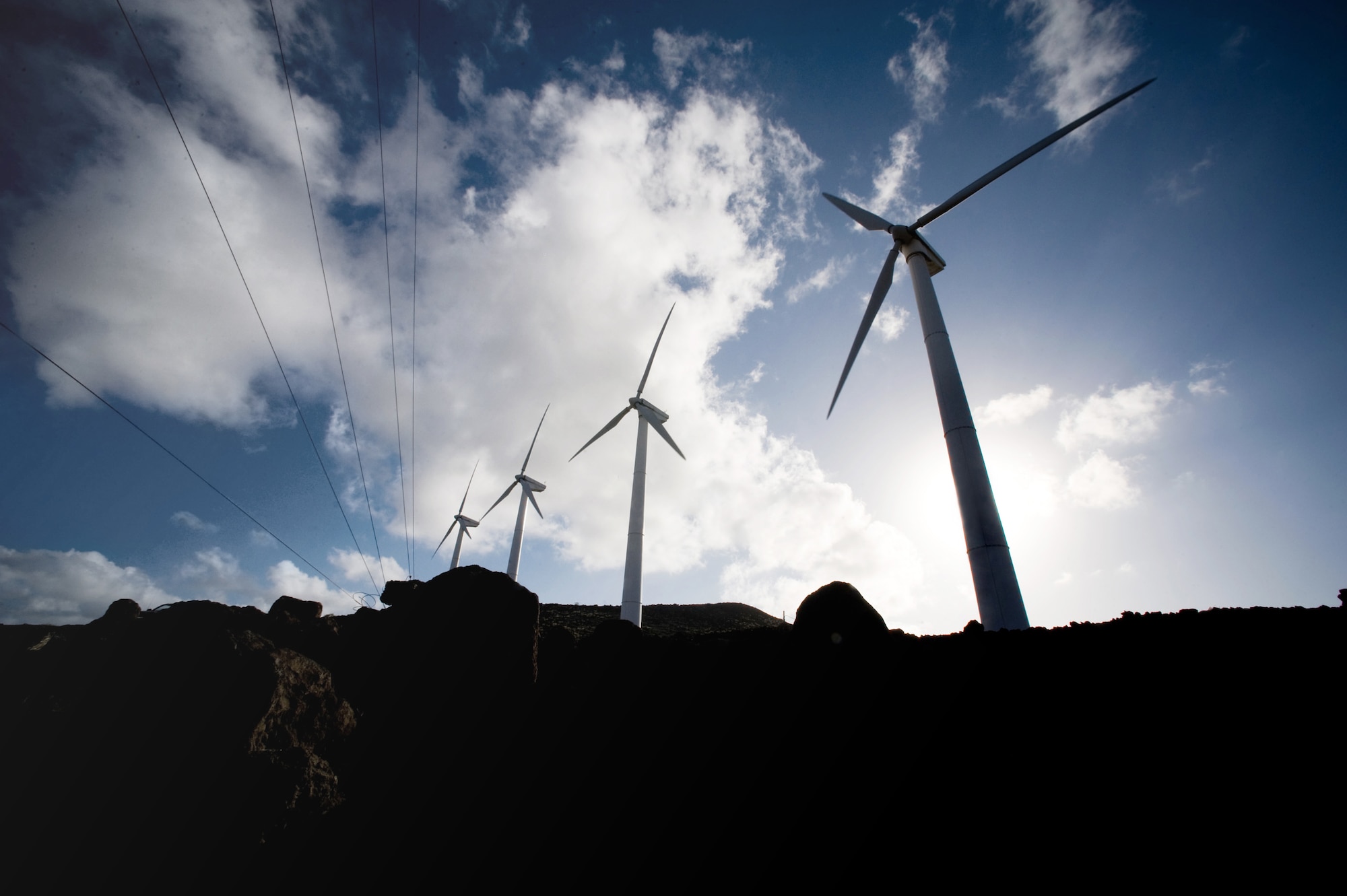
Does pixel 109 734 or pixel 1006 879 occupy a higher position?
pixel 109 734

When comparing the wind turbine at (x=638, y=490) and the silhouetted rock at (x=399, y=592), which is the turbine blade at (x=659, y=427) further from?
the silhouetted rock at (x=399, y=592)

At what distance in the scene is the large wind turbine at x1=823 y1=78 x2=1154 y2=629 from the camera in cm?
1123

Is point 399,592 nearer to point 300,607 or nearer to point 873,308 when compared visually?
point 300,607

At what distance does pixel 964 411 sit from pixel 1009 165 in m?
11.5

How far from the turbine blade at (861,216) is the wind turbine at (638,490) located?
17.1 metres

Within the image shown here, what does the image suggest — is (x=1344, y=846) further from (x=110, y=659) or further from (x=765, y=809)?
(x=110, y=659)

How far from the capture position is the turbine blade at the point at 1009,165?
1655cm

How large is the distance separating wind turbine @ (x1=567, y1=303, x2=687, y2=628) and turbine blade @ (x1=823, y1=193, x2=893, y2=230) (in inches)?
672

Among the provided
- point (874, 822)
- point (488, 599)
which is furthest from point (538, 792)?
point (874, 822)

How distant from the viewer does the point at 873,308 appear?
19297 mm

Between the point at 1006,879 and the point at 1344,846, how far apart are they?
124 inches

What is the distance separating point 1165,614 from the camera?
24.9ft

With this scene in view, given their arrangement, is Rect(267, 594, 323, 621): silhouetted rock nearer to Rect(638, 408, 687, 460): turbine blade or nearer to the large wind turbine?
the large wind turbine

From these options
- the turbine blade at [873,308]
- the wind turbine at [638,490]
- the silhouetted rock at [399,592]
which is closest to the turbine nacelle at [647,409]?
the wind turbine at [638,490]
